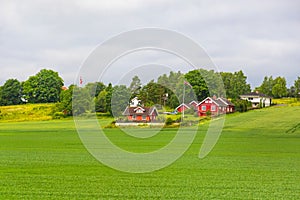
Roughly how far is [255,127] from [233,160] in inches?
1491

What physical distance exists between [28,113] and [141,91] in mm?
73822

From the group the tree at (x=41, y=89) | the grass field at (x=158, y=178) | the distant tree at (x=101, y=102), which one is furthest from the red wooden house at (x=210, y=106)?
the tree at (x=41, y=89)

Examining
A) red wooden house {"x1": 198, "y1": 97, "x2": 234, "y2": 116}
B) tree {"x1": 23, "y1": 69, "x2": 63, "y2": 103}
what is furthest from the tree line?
red wooden house {"x1": 198, "y1": 97, "x2": 234, "y2": 116}

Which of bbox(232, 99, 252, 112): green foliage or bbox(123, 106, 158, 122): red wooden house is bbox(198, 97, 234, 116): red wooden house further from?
bbox(123, 106, 158, 122): red wooden house

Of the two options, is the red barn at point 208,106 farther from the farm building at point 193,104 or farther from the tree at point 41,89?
the tree at point 41,89

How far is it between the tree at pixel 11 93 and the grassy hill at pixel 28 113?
81.7 feet

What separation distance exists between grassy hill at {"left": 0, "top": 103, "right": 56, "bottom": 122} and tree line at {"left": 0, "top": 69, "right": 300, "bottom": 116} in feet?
8.88

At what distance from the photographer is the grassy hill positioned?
303ft

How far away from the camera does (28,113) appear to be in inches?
3772

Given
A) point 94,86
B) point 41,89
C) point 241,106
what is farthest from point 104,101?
point 41,89

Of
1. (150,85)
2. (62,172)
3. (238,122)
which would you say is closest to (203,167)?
(150,85)

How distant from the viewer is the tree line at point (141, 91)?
26.7m

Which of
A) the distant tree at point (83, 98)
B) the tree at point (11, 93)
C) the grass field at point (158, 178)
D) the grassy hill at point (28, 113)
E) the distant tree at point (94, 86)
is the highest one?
the tree at point (11, 93)

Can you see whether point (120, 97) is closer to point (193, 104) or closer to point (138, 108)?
point (138, 108)
